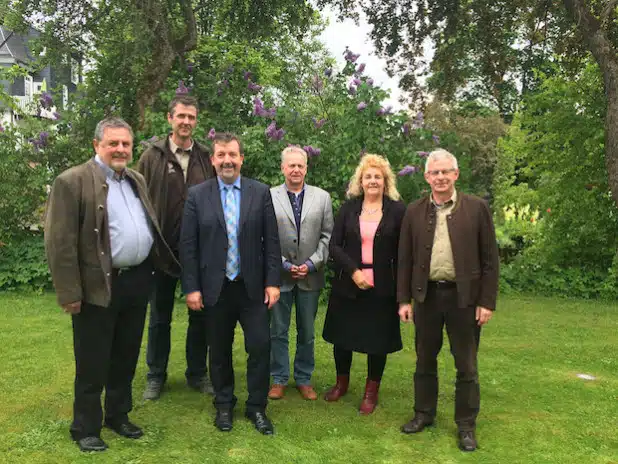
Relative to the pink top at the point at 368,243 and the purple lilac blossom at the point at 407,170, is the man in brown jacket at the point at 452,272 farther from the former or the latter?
the purple lilac blossom at the point at 407,170

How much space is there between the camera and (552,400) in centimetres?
502

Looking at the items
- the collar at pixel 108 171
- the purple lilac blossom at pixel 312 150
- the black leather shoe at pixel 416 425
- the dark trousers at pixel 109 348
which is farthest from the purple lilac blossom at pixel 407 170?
the collar at pixel 108 171

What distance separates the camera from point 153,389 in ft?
16.0

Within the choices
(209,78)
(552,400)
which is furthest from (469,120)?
(552,400)

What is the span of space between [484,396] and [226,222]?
267cm

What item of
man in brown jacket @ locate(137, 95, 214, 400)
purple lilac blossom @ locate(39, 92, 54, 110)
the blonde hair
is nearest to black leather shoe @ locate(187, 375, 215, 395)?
man in brown jacket @ locate(137, 95, 214, 400)

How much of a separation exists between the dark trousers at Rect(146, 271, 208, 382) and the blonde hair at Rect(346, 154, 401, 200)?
1.49m

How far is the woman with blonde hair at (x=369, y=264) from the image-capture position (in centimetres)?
448

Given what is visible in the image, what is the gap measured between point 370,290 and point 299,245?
0.65 meters

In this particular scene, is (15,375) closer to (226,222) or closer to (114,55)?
(226,222)

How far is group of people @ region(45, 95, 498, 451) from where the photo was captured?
12.2 feet

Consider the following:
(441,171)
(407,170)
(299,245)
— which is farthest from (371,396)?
(407,170)

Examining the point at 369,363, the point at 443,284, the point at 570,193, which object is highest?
the point at 570,193

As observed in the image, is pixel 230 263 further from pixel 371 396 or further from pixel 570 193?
pixel 570 193
